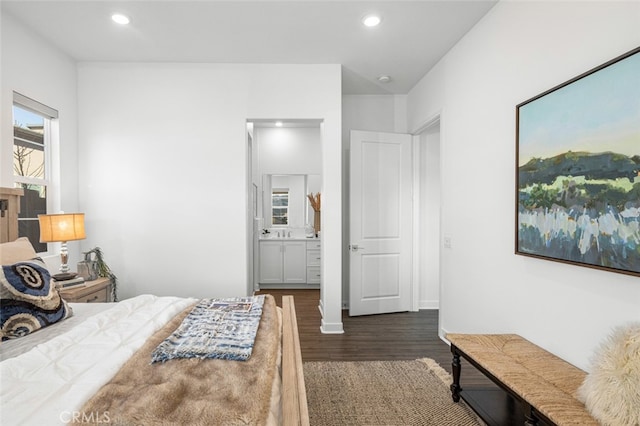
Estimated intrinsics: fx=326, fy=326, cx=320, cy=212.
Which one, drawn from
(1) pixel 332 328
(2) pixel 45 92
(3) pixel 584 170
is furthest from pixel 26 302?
(3) pixel 584 170

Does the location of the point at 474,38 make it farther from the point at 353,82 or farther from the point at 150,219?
the point at 150,219

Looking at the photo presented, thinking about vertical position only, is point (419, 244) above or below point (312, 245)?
above

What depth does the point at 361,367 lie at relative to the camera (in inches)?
106

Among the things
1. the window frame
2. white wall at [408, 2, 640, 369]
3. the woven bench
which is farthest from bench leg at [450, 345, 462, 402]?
the window frame

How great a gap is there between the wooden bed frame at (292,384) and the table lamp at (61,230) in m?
2.18

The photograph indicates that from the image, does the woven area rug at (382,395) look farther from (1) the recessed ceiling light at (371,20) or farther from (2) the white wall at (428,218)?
(1) the recessed ceiling light at (371,20)

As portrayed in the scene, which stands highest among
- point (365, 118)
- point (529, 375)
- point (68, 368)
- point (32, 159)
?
point (365, 118)

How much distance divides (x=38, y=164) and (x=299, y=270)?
11.9 ft

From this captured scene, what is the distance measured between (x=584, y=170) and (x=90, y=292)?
363 cm

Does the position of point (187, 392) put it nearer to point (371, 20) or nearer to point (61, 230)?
point (61, 230)

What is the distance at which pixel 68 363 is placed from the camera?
126 centimetres

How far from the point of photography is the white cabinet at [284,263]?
5.49 metres

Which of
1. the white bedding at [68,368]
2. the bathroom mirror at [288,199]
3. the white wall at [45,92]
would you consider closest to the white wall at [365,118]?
the bathroom mirror at [288,199]

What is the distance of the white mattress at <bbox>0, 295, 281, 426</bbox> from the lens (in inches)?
39.0
